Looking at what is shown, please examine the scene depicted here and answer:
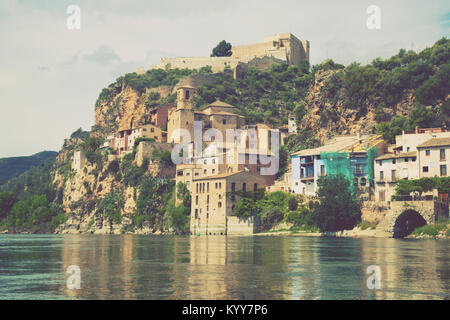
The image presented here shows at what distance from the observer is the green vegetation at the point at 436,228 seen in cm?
5640

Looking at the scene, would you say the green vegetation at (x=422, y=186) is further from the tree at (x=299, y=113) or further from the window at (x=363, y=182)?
the tree at (x=299, y=113)

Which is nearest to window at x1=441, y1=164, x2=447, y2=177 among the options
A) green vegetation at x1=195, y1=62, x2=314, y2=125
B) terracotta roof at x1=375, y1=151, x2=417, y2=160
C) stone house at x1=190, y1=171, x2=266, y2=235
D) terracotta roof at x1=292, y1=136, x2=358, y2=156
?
terracotta roof at x1=375, y1=151, x2=417, y2=160

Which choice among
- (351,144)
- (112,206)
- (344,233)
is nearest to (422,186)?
(344,233)

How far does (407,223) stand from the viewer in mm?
62219

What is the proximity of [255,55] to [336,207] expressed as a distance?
80.0 metres

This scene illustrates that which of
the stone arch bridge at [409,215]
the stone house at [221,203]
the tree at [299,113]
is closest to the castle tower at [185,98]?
the tree at [299,113]

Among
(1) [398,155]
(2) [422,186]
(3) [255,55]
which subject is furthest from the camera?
(3) [255,55]

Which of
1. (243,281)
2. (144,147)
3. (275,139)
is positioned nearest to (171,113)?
(144,147)

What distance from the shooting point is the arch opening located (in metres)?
60.7

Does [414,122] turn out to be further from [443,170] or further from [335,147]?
[443,170]

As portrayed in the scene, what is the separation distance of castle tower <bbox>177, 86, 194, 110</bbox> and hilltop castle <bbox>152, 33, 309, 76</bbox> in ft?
96.2

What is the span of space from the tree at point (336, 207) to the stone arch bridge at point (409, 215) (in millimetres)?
A: 5013
